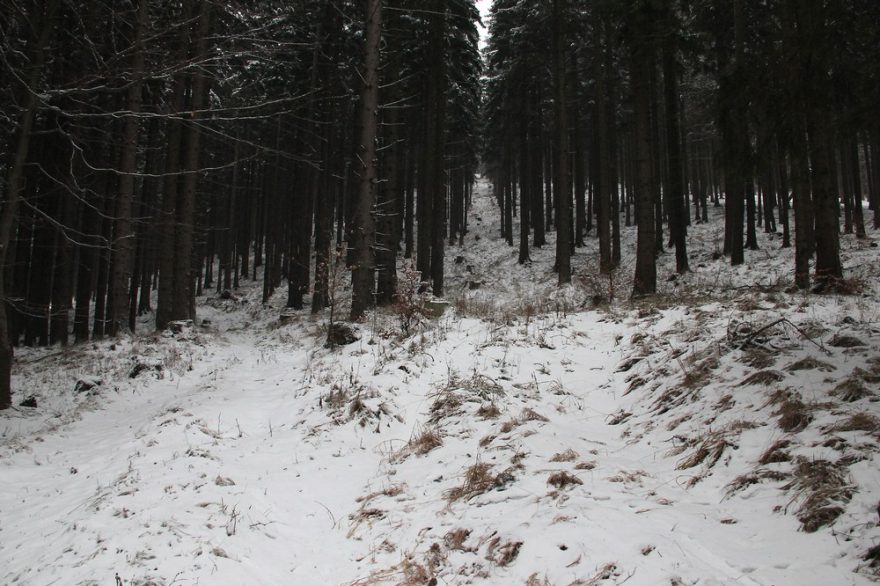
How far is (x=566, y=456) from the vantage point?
4.58 m

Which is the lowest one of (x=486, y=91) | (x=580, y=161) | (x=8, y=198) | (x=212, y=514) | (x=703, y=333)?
(x=212, y=514)

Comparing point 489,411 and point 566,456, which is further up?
point 489,411

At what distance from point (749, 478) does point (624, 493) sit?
92 centimetres

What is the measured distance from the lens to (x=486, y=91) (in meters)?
36.8

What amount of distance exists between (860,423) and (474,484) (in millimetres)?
3122

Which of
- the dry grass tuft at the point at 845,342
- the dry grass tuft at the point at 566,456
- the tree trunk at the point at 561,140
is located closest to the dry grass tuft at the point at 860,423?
the dry grass tuft at the point at 845,342

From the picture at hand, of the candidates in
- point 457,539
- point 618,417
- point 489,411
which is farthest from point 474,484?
point 618,417

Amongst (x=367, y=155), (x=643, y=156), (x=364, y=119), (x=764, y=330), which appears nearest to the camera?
(x=764, y=330)

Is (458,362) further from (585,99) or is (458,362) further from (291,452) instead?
(585,99)

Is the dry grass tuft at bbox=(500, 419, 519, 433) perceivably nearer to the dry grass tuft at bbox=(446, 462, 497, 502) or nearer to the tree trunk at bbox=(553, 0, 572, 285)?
the dry grass tuft at bbox=(446, 462, 497, 502)

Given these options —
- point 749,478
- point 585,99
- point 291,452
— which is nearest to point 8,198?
point 291,452

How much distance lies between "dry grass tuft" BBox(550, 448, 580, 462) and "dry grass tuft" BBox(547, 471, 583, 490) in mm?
361

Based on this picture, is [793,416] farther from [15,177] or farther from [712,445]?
[15,177]

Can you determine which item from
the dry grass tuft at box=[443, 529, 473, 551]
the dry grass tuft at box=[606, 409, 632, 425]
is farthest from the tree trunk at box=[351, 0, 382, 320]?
the dry grass tuft at box=[443, 529, 473, 551]
